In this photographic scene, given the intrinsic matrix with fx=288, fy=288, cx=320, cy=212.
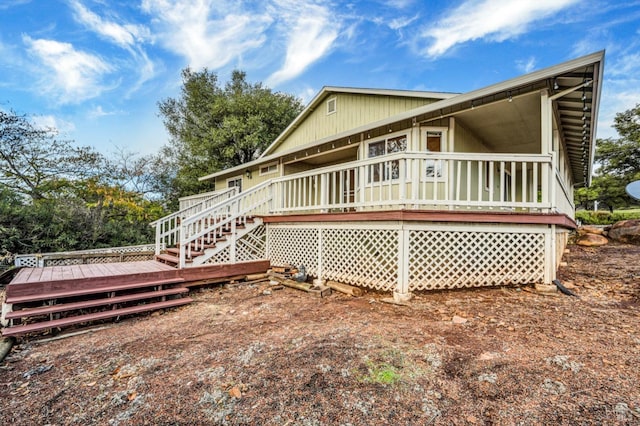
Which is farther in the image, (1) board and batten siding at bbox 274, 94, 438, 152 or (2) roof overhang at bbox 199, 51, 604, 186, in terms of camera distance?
(1) board and batten siding at bbox 274, 94, 438, 152

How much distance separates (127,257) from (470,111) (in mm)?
11682

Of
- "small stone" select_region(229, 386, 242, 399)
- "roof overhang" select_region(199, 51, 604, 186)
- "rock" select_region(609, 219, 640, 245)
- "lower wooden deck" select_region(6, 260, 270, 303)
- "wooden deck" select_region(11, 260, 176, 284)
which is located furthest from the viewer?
"rock" select_region(609, 219, 640, 245)

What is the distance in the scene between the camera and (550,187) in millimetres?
5047

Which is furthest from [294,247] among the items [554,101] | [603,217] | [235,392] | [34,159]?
[603,217]

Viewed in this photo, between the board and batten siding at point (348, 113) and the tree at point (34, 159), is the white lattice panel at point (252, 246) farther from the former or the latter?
the tree at point (34, 159)

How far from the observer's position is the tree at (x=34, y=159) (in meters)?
12.5

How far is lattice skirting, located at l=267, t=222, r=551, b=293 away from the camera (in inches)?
200

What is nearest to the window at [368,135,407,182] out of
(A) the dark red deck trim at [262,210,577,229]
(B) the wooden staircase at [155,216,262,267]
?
(A) the dark red deck trim at [262,210,577,229]

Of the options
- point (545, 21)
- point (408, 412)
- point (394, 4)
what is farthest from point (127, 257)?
point (545, 21)

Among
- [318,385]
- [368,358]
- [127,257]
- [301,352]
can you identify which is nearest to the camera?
[318,385]

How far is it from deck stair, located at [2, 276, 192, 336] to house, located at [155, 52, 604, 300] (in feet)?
3.22

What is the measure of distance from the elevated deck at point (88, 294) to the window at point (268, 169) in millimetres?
6271

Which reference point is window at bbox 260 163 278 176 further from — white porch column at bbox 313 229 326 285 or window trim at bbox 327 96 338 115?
white porch column at bbox 313 229 326 285

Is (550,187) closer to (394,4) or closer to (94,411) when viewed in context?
(94,411)
